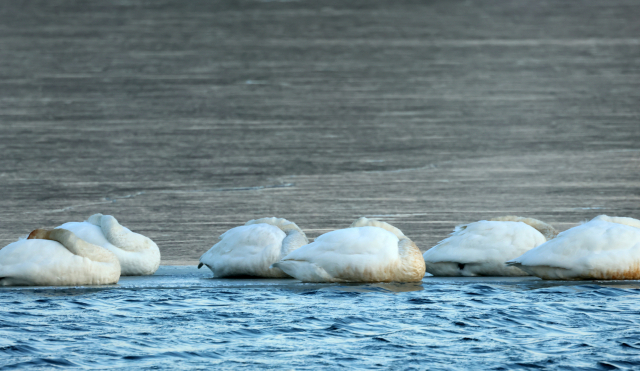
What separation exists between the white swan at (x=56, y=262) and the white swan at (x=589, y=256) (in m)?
3.25

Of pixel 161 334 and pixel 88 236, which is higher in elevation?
pixel 88 236

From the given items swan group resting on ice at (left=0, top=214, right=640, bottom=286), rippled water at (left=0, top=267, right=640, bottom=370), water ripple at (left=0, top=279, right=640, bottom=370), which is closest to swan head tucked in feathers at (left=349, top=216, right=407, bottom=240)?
swan group resting on ice at (left=0, top=214, right=640, bottom=286)

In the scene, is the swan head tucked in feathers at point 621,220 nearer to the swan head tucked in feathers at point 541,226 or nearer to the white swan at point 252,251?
the swan head tucked in feathers at point 541,226

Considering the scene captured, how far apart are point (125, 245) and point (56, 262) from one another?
989 millimetres

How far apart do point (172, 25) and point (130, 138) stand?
7.11 meters

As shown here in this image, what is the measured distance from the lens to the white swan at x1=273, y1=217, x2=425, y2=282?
23.2 ft

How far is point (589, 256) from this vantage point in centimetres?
714

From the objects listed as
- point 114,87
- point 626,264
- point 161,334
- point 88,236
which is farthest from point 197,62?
point 161,334

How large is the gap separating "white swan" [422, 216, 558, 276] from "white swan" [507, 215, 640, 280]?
403mm

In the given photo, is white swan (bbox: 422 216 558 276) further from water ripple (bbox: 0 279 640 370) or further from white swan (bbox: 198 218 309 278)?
white swan (bbox: 198 218 309 278)

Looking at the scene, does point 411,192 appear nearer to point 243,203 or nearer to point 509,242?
point 243,203

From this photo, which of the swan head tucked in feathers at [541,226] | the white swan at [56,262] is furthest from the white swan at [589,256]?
the white swan at [56,262]

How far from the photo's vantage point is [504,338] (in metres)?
5.11

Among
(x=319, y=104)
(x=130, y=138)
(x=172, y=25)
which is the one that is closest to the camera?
(x=130, y=138)
